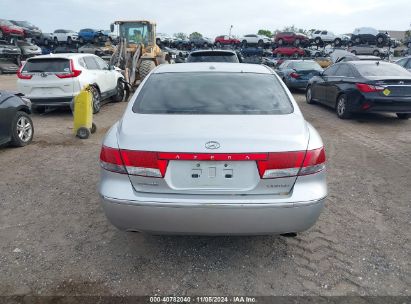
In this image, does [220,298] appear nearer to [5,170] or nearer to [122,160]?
[122,160]

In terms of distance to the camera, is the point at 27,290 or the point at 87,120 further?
the point at 87,120

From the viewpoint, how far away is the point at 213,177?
2.66m

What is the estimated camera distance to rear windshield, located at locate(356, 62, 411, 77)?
9.02 meters

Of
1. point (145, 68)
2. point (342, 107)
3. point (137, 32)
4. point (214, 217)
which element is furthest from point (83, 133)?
point (137, 32)

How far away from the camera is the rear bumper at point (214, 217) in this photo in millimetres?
2617

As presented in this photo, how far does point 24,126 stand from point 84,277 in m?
5.03

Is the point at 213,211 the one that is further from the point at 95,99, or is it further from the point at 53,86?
the point at 95,99

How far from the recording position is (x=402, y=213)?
413 centimetres

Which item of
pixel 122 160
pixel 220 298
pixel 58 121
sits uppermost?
pixel 122 160

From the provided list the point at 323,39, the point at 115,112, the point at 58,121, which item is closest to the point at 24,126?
the point at 58,121

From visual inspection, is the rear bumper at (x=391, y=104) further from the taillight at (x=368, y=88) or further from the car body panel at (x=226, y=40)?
the car body panel at (x=226, y=40)

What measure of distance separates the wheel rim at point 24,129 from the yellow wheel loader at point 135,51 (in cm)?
684

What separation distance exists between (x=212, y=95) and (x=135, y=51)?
477 inches

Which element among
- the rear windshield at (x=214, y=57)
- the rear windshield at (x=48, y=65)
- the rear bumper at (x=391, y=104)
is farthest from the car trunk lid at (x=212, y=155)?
the rear windshield at (x=214, y=57)
